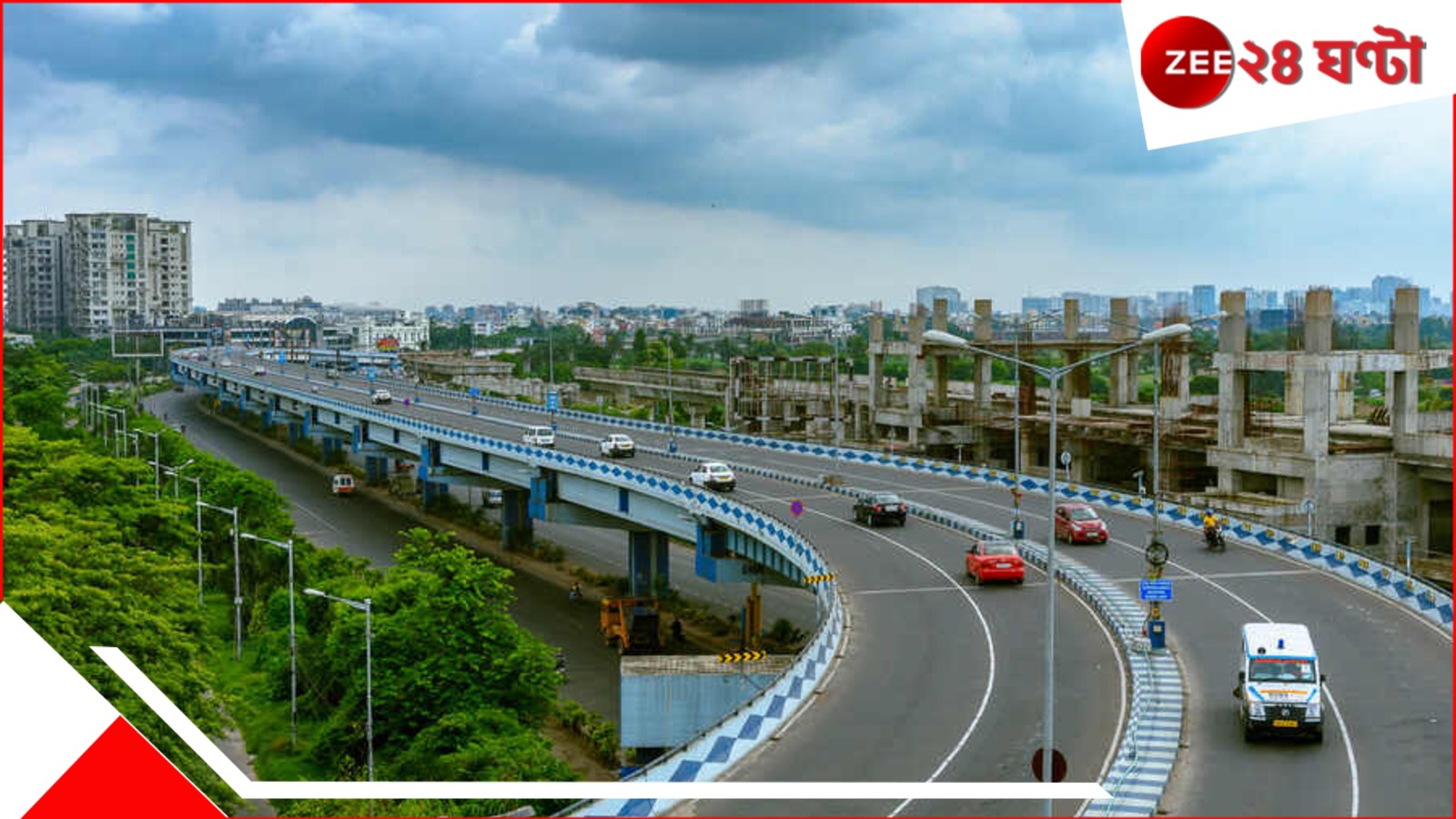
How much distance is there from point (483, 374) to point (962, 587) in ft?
508

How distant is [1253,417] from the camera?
8381cm

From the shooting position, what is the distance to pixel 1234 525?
48750mm

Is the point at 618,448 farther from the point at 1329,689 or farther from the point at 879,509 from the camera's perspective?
the point at 1329,689

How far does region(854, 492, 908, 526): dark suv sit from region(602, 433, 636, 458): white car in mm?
21856

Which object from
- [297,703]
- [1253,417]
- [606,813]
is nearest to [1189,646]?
[606,813]

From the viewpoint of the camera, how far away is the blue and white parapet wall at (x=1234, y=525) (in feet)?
122

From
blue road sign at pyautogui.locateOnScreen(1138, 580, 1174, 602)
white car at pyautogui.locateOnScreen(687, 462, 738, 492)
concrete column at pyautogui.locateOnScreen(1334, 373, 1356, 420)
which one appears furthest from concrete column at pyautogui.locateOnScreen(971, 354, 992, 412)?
blue road sign at pyautogui.locateOnScreen(1138, 580, 1174, 602)

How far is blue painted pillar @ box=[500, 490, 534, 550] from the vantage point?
81.8 m

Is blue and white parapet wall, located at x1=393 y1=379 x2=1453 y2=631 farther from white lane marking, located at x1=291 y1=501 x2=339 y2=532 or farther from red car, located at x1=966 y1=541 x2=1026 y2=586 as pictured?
white lane marking, located at x1=291 y1=501 x2=339 y2=532

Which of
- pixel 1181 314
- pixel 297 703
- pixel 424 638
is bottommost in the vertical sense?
pixel 297 703

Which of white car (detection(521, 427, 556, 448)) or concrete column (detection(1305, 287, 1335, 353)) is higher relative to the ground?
concrete column (detection(1305, 287, 1335, 353))

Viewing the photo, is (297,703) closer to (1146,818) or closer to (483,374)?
(1146,818)

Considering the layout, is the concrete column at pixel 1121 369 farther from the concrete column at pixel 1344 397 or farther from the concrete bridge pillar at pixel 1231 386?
the concrete bridge pillar at pixel 1231 386

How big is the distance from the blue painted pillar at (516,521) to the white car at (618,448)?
33.7ft
